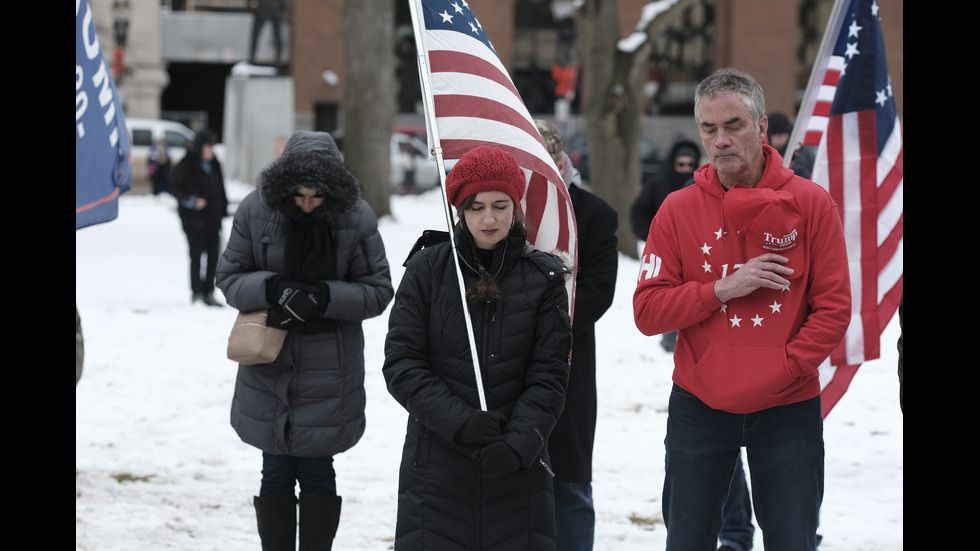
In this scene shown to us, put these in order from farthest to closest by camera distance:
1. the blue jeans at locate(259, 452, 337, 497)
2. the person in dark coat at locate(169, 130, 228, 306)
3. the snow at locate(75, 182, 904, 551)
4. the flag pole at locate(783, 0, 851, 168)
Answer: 1. the person in dark coat at locate(169, 130, 228, 306)
2. the snow at locate(75, 182, 904, 551)
3. the flag pole at locate(783, 0, 851, 168)
4. the blue jeans at locate(259, 452, 337, 497)

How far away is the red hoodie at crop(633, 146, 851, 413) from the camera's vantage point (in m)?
3.39

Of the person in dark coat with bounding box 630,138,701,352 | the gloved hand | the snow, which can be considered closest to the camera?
the gloved hand

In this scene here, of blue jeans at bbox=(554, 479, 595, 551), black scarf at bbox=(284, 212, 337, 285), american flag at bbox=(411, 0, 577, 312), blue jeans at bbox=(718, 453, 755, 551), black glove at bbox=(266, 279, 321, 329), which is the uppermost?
american flag at bbox=(411, 0, 577, 312)

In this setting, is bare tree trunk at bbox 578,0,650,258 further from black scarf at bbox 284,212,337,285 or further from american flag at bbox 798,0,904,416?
black scarf at bbox 284,212,337,285

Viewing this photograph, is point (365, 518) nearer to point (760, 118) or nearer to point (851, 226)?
point (851, 226)

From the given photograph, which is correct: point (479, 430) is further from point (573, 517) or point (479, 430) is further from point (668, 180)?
point (668, 180)

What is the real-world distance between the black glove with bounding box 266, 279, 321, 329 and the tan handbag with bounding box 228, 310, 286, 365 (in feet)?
0.11

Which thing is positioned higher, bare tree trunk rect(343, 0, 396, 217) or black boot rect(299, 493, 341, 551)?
bare tree trunk rect(343, 0, 396, 217)

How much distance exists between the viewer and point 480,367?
3527 millimetres

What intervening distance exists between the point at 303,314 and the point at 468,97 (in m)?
1.04

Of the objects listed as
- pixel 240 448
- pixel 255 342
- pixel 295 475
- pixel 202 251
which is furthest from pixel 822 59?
pixel 202 251

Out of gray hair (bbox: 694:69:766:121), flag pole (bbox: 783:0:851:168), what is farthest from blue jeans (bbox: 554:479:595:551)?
flag pole (bbox: 783:0:851:168)

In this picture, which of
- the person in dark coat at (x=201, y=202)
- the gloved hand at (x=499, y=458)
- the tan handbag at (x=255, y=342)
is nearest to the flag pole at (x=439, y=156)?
the gloved hand at (x=499, y=458)
